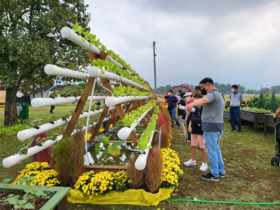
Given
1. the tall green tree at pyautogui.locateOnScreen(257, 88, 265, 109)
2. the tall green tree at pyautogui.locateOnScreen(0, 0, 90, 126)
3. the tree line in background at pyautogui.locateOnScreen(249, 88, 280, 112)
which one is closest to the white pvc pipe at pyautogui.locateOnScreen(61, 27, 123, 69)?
the tall green tree at pyautogui.locateOnScreen(0, 0, 90, 126)

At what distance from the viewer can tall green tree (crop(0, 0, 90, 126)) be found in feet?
23.8

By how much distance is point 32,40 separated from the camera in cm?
819

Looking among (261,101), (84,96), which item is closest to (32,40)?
(84,96)

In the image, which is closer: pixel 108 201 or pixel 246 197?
pixel 108 201

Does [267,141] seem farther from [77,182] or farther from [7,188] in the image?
[7,188]

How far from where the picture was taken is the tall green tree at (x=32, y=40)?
23.8 feet

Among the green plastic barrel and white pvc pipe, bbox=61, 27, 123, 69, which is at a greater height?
white pvc pipe, bbox=61, 27, 123, 69

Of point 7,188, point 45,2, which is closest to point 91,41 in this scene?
point 7,188

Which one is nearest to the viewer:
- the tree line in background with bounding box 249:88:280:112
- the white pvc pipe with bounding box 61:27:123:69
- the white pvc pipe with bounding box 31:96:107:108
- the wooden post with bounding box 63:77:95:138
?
the white pvc pipe with bounding box 61:27:123:69

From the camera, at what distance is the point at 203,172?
157 inches

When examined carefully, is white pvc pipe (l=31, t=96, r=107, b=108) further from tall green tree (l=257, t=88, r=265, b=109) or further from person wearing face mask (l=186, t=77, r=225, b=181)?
tall green tree (l=257, t=88, r=265, b=109)

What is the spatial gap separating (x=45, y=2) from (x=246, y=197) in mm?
10533

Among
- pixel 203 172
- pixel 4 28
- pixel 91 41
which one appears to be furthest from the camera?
pixel 4 28

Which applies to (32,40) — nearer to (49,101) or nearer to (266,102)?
(49,101)
